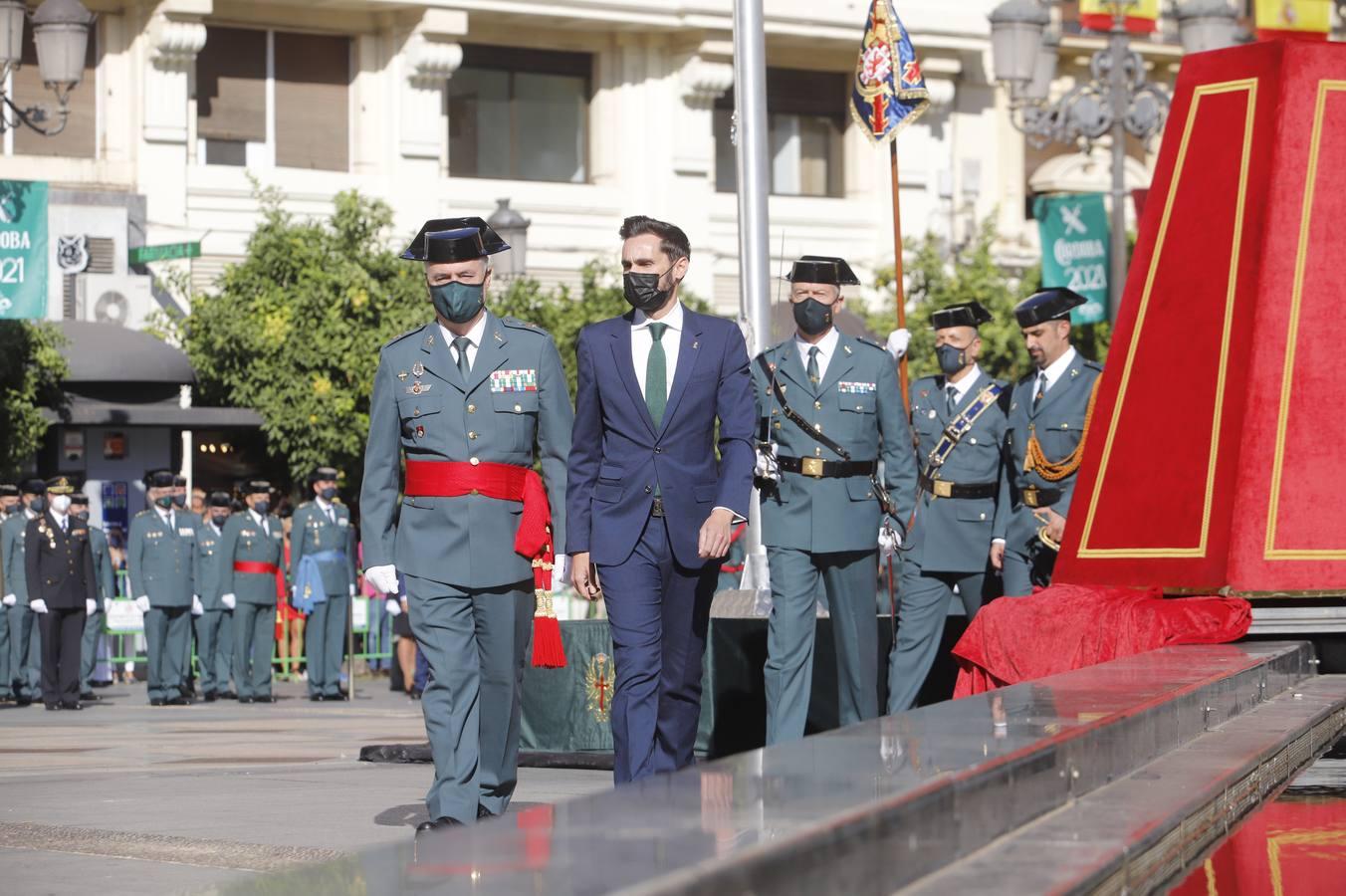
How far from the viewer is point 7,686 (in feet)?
69.1

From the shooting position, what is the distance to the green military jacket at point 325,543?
71.7 feet

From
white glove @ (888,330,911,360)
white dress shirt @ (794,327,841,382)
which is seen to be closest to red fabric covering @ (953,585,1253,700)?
white dress shirt @ (794,327,841,382)

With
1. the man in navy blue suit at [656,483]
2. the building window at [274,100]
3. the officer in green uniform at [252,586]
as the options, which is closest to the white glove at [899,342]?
the man in navy blue suit at [656,483]

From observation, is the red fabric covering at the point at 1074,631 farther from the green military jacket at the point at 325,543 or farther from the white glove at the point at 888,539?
the green military jacket at the point at 325,543

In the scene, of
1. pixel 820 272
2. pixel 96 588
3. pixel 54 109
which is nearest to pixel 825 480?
pixel 820 272

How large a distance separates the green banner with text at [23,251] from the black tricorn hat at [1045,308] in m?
11.3

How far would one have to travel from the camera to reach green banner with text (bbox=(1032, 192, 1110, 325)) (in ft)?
88.8

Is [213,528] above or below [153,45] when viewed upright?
below

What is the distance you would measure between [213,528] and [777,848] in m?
18.5

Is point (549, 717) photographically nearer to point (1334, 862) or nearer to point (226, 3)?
point (1334, 862)

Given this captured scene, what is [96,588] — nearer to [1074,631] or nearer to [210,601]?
[210,601]

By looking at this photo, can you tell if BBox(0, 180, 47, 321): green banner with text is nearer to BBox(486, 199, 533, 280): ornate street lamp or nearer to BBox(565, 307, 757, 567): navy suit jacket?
BBox(486, 199, 533, 280): ornate street lamp

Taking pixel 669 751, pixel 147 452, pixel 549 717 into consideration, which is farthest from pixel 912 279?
pixel 669 751

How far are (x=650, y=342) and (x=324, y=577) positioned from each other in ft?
46.1
